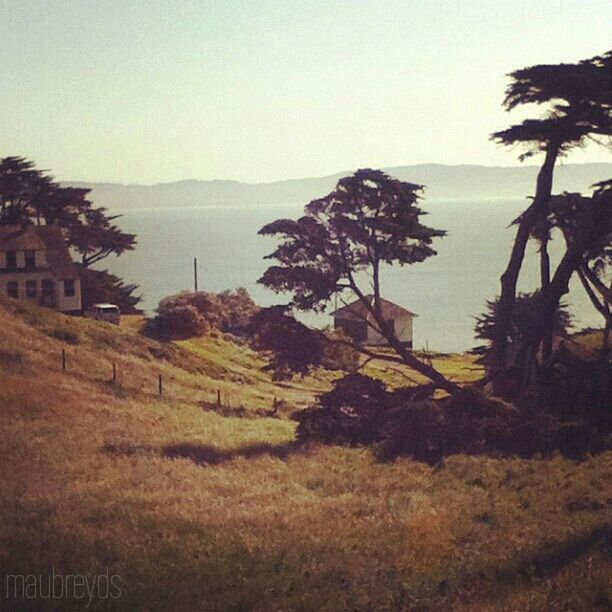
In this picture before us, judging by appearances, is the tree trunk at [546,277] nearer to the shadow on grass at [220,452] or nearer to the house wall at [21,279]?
the shadow on grass at [220,452]

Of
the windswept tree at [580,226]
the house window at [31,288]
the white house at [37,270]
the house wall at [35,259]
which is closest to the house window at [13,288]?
the white house at [37,270]

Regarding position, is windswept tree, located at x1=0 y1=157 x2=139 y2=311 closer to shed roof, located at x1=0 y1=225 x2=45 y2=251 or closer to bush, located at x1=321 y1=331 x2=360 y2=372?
shed roof, located at x1=0 y1=225 x2=45 y2=251

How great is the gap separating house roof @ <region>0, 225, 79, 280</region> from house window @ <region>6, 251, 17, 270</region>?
11.9 inches

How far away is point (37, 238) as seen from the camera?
171 ft

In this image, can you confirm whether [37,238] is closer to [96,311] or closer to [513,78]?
[96,311]

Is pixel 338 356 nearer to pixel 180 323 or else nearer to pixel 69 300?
pixel 180 323

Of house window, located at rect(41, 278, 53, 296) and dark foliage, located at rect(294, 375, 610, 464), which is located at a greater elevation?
house window, located at rect(41, 278, 53, 296)

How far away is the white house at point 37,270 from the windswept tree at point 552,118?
33.6 m

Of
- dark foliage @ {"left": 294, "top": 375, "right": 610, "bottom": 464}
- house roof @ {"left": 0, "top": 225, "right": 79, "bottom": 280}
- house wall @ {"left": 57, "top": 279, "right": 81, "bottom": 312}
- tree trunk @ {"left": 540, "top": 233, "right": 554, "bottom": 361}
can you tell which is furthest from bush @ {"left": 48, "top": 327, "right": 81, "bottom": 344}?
tree trunk @ {"left": 540, "top": 233, "right": 554, "bottom": 361}

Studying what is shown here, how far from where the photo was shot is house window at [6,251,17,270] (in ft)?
167

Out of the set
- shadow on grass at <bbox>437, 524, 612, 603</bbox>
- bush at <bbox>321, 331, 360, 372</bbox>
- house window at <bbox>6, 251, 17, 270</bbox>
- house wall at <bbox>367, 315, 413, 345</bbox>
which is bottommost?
house wall at <bbox>367, 315, 413, 345</bbox>

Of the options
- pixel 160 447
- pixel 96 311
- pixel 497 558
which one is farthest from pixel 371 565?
pixel 96 311

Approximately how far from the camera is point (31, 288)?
51594 mm

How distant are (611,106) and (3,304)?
107ft
